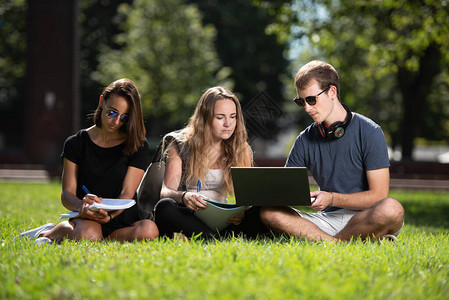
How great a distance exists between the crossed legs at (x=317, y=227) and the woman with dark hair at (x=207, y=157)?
23 cm

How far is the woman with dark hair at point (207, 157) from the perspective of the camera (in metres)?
4.78

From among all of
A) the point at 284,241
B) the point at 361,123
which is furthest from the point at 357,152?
the point at 284,241

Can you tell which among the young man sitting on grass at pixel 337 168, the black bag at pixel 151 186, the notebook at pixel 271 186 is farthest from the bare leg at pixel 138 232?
the young man sitting on grass at pixel 337 168

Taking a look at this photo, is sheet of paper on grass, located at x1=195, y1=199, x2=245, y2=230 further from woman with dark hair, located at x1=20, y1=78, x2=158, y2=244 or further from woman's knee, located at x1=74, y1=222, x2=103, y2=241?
woman's knee, located at x1=74, y1=222, x2=103, y2=241

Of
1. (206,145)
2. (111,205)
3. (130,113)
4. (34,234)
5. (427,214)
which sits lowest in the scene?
(427,214)

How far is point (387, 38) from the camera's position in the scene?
15922 millimetres

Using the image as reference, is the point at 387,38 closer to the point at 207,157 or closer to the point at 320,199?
the point at 207,157

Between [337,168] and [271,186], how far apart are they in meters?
0.86

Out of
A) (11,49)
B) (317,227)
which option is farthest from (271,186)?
(11,49)

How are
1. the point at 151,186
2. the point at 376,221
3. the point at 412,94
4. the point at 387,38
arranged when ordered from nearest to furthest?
the point at 376,221
the point at 151,186
the point at 387,38
the point at 412,94

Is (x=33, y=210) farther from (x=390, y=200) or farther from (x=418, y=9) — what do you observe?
(x=418, y=9)

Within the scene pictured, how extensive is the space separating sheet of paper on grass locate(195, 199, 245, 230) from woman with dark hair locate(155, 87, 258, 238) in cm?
5

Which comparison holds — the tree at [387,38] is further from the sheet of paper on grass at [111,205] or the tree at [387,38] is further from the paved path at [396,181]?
the sheet of paper on grass at [111,205]

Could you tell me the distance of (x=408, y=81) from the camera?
2284cm
